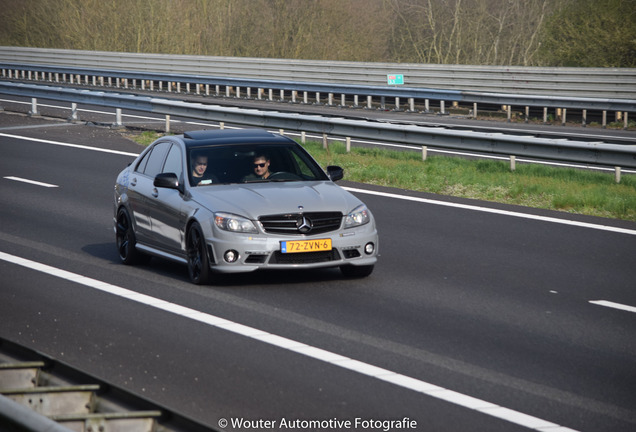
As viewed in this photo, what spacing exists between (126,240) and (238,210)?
7.68ft

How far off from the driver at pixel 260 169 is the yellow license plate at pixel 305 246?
1.30m

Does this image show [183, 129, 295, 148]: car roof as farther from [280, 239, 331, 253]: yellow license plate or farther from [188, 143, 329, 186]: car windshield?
[280, 239, 331, 253]: yellow license plate

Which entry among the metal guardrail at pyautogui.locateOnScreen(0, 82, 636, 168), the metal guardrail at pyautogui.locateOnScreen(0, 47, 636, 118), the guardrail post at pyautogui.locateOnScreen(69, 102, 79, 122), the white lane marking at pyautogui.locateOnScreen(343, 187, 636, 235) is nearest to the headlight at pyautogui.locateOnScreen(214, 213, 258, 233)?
the white lane marking at pyautogui.locateOnScreen(343, 187, 636, 235)

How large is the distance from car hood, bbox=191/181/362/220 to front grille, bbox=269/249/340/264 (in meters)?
0.40

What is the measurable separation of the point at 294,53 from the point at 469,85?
19.9m

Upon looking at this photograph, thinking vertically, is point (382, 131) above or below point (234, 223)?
below

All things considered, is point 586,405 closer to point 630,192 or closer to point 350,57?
point 630,192

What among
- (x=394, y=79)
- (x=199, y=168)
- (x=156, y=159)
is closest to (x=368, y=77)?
(x=394, y=79)

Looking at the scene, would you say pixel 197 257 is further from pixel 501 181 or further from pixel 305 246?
pixel 501 181

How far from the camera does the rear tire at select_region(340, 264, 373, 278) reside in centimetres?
1050

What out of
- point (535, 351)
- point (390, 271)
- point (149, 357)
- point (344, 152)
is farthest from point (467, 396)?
point (344, 152)

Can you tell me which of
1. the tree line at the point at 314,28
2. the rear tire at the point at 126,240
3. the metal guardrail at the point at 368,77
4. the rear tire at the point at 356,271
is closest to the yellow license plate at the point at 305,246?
the rear tire at the point at 356,271

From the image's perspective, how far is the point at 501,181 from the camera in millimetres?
18109

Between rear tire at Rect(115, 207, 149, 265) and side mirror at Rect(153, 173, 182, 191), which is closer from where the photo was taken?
side mirror at Rect(153, 173, 182, 191)
